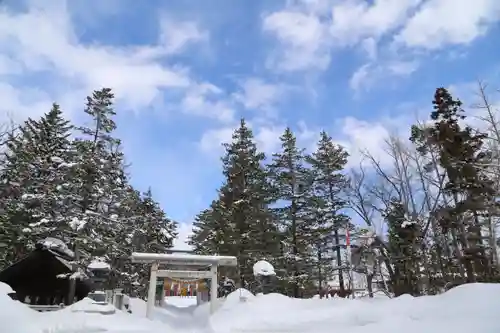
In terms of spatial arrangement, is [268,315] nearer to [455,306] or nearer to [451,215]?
[455,306]

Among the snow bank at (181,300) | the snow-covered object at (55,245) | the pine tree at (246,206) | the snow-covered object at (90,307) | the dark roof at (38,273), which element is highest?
the pine tree at (246,206)

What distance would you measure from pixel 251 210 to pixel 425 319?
18.4m

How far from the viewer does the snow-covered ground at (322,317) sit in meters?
6.36

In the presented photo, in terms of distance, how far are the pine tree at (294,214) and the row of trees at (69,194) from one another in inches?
401

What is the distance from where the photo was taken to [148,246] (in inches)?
1116

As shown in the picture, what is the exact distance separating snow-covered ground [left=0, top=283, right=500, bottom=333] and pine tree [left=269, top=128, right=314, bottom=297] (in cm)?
875

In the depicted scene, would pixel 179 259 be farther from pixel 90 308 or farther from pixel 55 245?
pixel 55 245

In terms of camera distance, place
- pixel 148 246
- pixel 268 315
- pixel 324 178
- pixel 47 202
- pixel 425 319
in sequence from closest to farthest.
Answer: pixel 425 319, pixel 268 315, pixel 47 202, pixel 324 178, pixel 148 246


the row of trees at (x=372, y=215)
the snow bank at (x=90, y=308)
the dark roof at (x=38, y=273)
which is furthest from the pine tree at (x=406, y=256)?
the dark roof at (x=38, y=273)

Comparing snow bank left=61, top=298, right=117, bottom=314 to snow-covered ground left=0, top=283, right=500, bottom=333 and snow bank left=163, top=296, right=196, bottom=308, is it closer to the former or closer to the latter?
snow-covered ground left=0, top=283, right=500, bottom=333

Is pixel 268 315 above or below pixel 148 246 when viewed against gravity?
below

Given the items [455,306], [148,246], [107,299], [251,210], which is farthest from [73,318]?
[148,246]

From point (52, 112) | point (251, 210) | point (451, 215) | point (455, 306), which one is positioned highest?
point (52, 112)

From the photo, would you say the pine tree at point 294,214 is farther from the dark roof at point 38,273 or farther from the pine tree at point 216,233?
the dark roof at point 38,273
